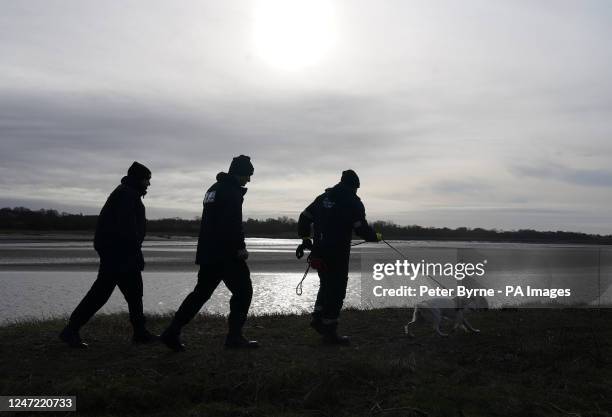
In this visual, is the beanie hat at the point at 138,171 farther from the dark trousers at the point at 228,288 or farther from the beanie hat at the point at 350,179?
the beanie hat at the point at 350,179

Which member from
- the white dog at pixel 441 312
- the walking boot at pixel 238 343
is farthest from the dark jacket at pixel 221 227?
the white dog at pixel 441 312

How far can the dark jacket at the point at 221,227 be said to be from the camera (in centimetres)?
638

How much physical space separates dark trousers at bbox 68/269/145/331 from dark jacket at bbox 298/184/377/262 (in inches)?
84.3

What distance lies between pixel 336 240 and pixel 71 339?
10.3ft

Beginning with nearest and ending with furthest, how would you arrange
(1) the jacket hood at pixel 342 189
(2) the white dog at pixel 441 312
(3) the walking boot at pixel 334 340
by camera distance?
(3) the walking boot at pixel 334 340, (1) the jacket hood at pixel 342 189, (2) the white dog at pixel 441 312

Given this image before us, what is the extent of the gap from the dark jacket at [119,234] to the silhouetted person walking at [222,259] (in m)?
0.76

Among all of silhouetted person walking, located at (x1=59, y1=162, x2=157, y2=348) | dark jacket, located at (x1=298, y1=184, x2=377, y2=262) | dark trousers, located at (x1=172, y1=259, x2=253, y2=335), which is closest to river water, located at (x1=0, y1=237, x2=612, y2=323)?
dark jacket, located at (x1=298, y1=184, x2=377, y2=262)

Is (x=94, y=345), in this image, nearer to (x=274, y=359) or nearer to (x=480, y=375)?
(x=274, y=359)

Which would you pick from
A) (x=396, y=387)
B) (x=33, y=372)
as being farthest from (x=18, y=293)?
(x=396, y=387)

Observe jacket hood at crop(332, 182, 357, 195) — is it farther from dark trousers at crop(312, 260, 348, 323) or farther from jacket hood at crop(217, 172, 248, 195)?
jacket hood at crop(217, 172, 248, 195)

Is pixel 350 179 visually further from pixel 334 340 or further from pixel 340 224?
pixel 334 340

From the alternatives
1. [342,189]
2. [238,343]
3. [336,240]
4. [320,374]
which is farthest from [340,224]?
[320,374]

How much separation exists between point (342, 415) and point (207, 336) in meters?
2.93

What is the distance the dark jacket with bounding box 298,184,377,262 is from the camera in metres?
7.14
